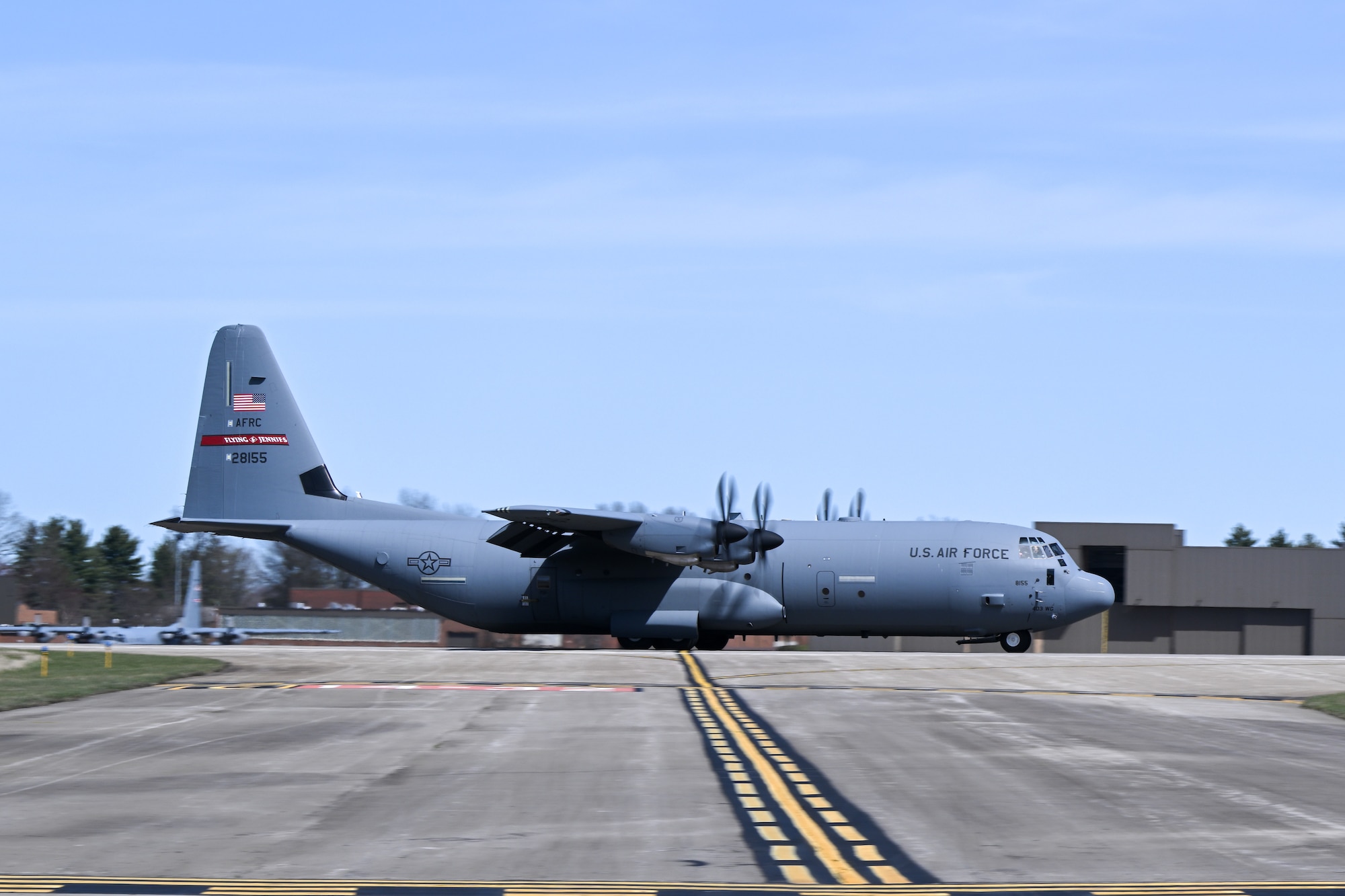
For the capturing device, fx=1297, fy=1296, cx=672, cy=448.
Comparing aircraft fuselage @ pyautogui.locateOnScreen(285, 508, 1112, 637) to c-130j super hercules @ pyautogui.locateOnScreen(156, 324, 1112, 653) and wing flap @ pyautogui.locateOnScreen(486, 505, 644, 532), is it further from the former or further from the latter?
wing flap @ pyautogui.locateOnScreen(486, 505, 644, 532)

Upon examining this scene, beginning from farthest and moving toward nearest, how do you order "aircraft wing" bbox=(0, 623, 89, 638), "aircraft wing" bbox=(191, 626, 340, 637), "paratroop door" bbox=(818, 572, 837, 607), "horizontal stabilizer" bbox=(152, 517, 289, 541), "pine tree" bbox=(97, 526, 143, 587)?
"pine tree" bbox=(97, 526, 143, 587) < "aircraft wing" bbox=(191, 626, 340, 637) < "aircraft wing" bbox=(0, 623, 89, 638) < "horizontal stabilizer" bbox=(152, 517, 289, 541) < "paratroop door" bbox=(818, 572, 837, 607)

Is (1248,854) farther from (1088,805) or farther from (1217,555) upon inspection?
(1217,555)

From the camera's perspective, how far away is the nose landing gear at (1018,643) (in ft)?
139

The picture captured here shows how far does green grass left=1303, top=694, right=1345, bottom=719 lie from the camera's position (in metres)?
23.6

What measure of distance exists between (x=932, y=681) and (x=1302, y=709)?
7.88m

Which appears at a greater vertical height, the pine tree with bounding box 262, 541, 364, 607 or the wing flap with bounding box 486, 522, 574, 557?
the wing flap with bounding box 486, 522, 574, 557

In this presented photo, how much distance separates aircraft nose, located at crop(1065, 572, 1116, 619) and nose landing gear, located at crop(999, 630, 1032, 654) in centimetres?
232

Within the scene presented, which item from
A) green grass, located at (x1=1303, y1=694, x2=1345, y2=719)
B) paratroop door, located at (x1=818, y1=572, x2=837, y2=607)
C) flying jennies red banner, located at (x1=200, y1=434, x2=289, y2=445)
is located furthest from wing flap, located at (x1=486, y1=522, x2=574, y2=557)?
green grass, located at (x1=1303, y1=694, x2=1345, y2=719)

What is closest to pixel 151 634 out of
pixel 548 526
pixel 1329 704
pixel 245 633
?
pixel 245 633

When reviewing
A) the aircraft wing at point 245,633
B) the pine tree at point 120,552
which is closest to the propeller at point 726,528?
the aircraft wing at point 245,633

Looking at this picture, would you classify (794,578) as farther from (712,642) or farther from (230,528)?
(230,528)

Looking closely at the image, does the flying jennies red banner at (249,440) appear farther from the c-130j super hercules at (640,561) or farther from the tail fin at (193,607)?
the tail fin at (193,607)

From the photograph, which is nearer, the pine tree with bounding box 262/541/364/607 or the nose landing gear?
the nose landing gear

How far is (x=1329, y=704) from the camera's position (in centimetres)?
2483
